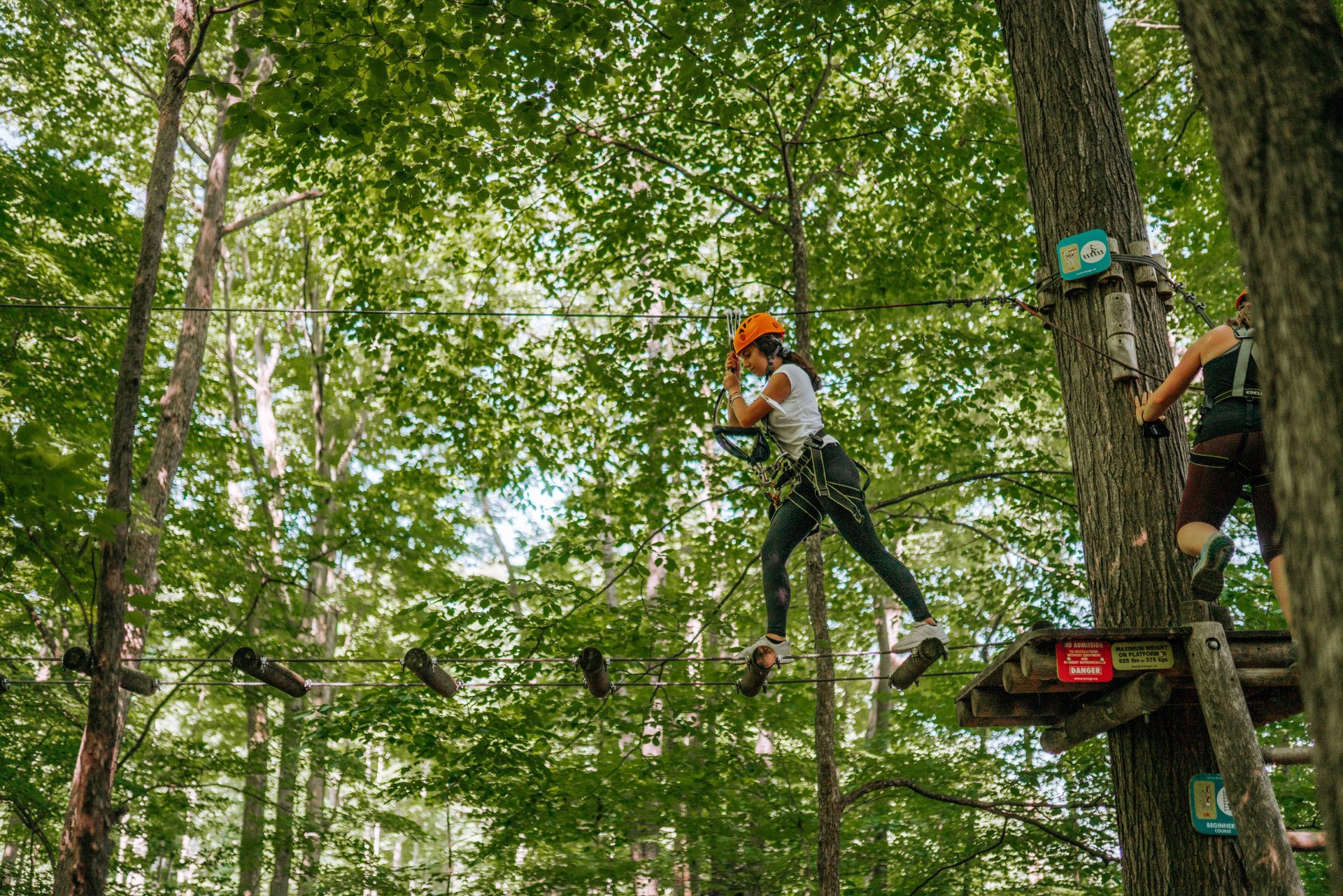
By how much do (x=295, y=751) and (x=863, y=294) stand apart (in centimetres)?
767

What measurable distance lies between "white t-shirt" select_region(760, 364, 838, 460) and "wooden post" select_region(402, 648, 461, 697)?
1986mm

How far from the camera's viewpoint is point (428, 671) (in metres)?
5.01

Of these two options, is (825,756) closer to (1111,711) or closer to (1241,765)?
(1111,711)

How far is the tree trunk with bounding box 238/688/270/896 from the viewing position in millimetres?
10594

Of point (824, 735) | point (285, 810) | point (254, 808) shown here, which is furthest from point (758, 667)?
point (254, 808)

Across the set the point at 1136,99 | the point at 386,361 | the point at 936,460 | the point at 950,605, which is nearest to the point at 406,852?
the point at 386,361

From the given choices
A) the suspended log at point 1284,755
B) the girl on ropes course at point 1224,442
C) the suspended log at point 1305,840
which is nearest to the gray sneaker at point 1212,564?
the girl on ropes course at point 1224,442

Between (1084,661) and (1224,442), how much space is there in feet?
3.22

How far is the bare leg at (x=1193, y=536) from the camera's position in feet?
11.9

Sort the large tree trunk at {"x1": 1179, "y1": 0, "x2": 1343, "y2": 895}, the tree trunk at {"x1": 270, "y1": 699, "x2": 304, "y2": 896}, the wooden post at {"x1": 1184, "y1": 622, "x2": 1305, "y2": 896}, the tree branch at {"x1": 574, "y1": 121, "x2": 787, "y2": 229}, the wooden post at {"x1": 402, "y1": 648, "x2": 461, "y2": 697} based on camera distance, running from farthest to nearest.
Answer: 1. the tree trunk at {"x1": 270, "y1": 699, "x2": 304, "y2": 896}
2. the tree branch at {"x1": 574, "y1": 121, "x2": 787, "y2": 229}
3. the wooden post at {"x1": 402, "y1": 648, "x2": 461, "y2": 697}
4. the wooden post at {"x1": 1184, "y1": 622, "x2": 1305, "y2": 896}
5. the large tree trunk at {"x1": 1179, "y1": 0, "x2": 1343, "y2": 895}

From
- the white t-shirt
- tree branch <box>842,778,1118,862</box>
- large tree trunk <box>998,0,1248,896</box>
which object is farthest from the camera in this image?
tree branch <box>842,778,1118,862</box>

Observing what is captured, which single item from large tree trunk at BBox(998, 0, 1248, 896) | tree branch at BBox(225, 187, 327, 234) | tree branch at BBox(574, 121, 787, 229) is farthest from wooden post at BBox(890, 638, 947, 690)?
tree branch at BBox(225, 187, 327, 234)

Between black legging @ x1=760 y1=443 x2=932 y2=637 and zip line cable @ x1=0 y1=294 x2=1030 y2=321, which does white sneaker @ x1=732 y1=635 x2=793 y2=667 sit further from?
zip line cable @ x1=0 y1=294 x2=1030 y2=321

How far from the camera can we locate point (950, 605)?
12234mm
